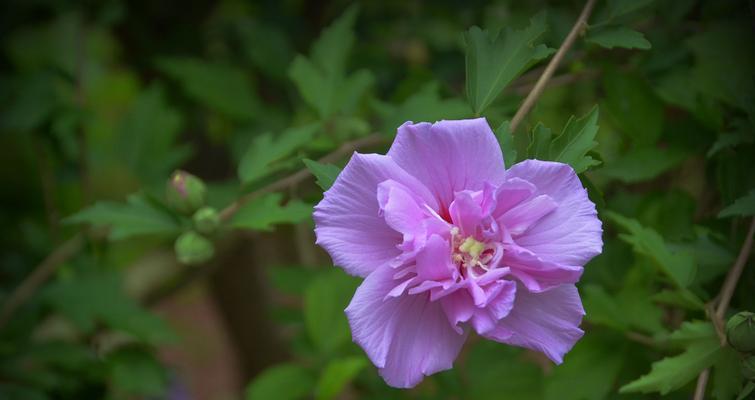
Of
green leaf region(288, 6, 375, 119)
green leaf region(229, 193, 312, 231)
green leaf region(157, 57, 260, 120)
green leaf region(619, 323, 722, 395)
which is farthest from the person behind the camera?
green leaf region(157, 57, 260, 120)

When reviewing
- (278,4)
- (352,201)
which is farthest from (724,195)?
(278,4)

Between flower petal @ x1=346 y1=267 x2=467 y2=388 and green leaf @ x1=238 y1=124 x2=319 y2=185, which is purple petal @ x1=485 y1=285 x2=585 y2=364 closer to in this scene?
flower petal @ x1=346 y1=267 x2=467 y2=388

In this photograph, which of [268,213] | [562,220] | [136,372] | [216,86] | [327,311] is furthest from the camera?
[216,86]

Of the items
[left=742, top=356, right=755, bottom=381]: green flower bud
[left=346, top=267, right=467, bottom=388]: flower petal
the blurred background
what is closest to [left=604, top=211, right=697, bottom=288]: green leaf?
the blurred background

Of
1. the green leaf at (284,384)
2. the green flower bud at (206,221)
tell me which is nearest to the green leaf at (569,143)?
the green flower bud at (206,221)

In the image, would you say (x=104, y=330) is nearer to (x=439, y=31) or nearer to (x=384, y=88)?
(x=384, y=88)

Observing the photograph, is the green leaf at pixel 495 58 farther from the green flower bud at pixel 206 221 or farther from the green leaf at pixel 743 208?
the green flower bud at pixel 206 221

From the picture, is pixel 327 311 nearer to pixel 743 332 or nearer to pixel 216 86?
pixel 216 86

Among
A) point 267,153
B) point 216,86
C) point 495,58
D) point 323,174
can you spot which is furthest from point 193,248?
point 216,86
